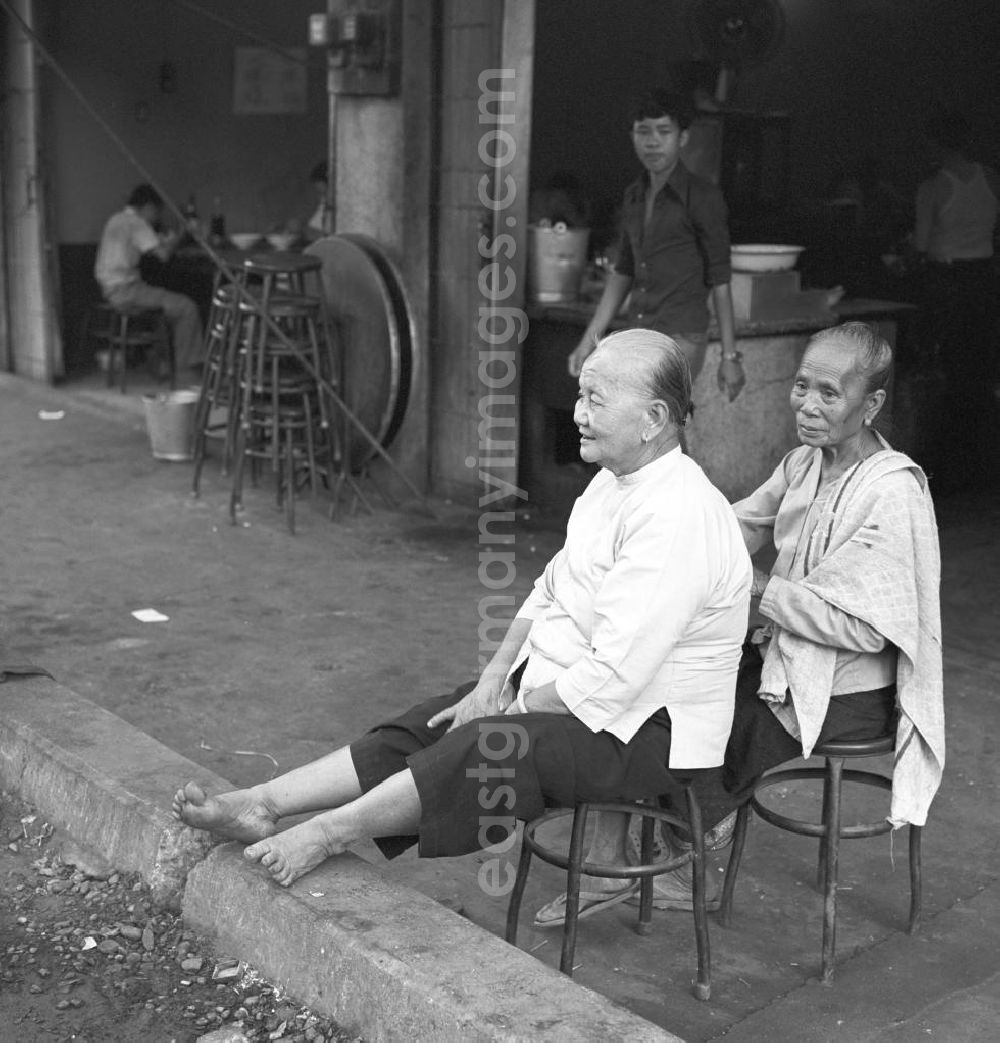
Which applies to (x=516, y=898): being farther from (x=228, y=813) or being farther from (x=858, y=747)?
(x=858, y=747)

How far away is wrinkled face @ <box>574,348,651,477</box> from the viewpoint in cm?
299

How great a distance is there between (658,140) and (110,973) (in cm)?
355

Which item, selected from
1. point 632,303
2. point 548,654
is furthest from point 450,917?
point 632,303

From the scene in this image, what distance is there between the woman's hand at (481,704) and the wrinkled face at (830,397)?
2.80ft

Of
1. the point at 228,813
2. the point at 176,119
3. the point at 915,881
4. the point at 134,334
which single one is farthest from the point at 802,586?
the point at 176,119

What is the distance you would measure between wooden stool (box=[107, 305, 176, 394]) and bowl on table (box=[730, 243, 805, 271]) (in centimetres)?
461

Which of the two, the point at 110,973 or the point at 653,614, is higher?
the point at 653,614

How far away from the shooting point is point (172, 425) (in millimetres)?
7902

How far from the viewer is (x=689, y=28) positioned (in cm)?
924

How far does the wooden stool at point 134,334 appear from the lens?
9.90 m

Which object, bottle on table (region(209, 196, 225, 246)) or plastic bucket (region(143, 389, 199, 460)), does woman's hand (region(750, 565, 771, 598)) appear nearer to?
plastic bucket (region(143, 389, 199, 460))

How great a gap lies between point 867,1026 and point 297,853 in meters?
1.23

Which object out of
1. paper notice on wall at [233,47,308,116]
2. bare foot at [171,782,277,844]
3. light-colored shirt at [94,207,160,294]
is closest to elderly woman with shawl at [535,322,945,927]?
bare foot at [171,782,277,844]

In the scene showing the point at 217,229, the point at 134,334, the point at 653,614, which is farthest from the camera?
the point at 217,229
